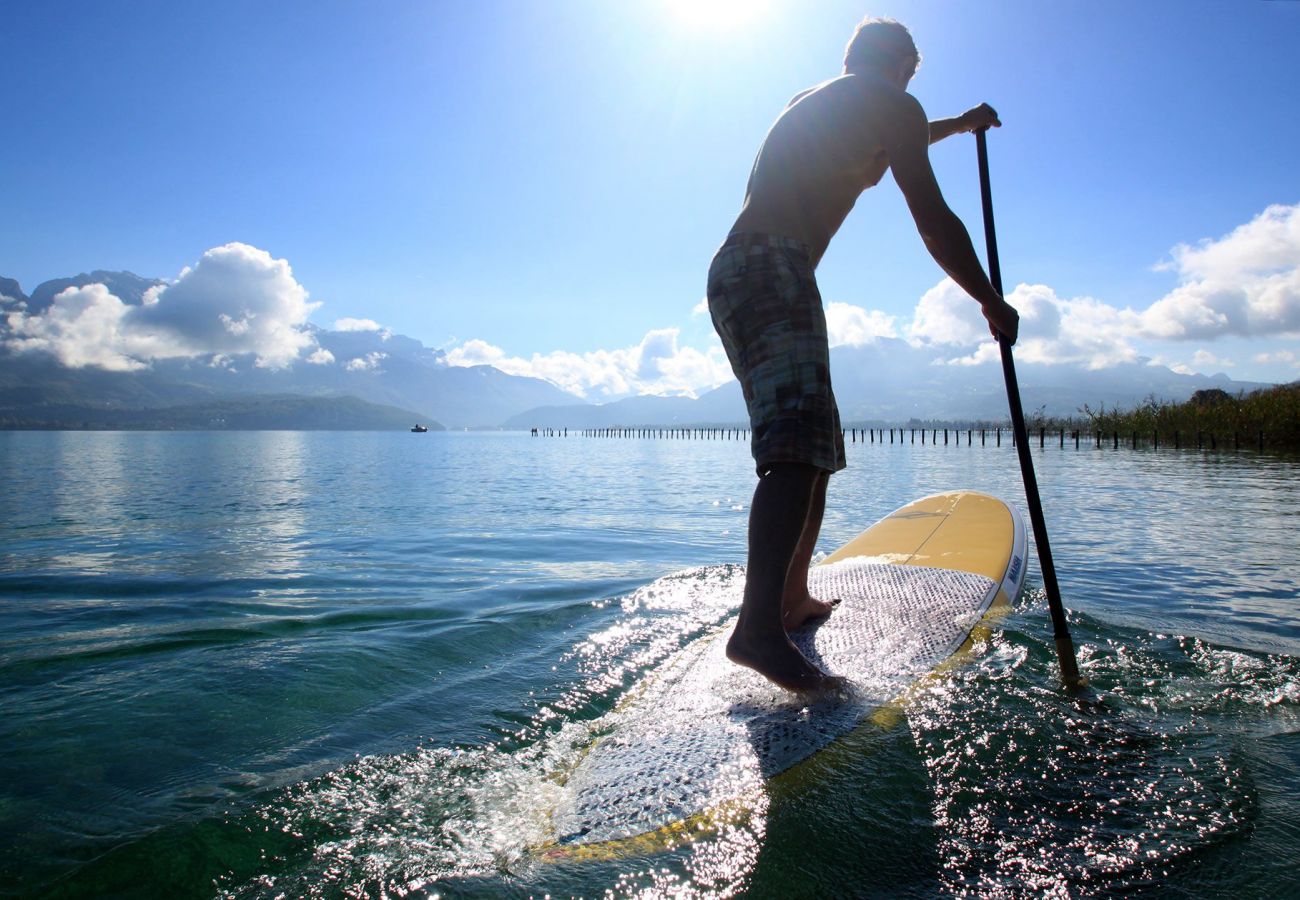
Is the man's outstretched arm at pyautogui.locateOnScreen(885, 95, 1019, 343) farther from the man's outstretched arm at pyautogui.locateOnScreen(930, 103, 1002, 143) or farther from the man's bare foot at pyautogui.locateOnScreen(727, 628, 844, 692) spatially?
the man's bare foot at pyautogui.locateOnScreen(727, 628, 844, 692)

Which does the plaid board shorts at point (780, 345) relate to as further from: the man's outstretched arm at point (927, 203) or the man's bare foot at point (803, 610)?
the man's bare foot at point (803, 610)

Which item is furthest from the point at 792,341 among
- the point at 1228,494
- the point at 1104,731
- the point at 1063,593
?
the point at 1228,494

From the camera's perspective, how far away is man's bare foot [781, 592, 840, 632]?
3170 mm

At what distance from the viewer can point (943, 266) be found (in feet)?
9.02

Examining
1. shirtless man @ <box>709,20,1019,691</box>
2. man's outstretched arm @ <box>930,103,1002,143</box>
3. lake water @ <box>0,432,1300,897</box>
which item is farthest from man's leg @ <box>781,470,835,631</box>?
man's outstretched arm @ <box>930,103,1002,143</box>

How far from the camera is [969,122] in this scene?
3494mm

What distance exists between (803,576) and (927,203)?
1.63 m

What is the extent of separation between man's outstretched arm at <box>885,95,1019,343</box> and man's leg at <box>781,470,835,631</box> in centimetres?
99

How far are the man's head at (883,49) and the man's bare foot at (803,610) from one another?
226 cm

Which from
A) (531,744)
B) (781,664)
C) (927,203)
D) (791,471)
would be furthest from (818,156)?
(531,744)

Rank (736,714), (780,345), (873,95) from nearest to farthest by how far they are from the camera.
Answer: (736,714) → (780,345) → (873,95)

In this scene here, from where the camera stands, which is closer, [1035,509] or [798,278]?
[798,278]

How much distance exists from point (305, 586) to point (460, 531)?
3.92m

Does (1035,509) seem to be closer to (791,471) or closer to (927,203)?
(791,471)
